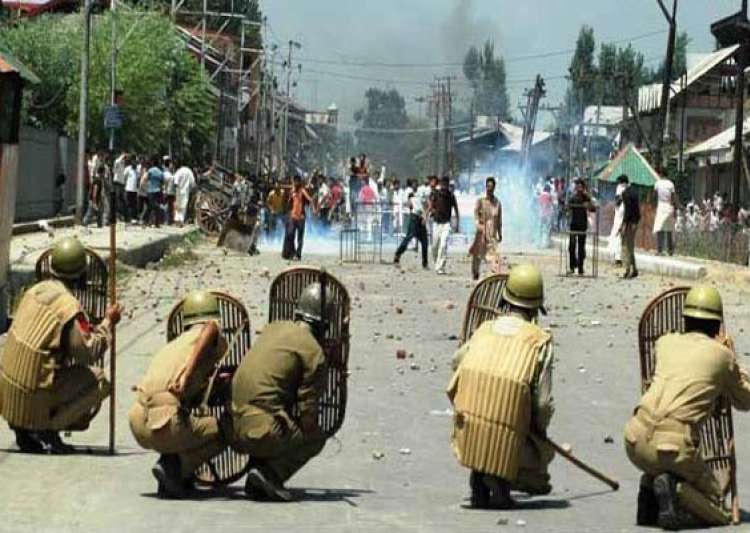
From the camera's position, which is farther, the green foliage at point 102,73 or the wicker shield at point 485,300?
the green foliage at point 102,73

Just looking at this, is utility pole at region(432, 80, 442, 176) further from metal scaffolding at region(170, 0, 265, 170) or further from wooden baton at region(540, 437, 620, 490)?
wooden baton at region(540, 437, 620, 490)

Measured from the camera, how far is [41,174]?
4659 cm

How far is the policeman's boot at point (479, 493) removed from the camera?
9.98 meters

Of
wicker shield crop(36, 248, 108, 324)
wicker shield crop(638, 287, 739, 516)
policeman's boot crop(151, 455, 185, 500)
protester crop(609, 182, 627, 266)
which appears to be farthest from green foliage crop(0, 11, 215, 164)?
wicker shield crop(638, 287, 739, 516)

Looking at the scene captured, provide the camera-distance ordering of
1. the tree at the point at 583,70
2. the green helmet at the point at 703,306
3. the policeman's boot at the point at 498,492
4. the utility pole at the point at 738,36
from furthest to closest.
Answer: the tree at the point at 583,70, the utility pole at the point at 738,36, the policeman's boot at the point at 498,492, the green helmet at the point at 703,306

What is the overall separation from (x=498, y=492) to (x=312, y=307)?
1.49 m

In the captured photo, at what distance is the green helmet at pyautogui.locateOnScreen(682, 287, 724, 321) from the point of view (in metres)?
9.69

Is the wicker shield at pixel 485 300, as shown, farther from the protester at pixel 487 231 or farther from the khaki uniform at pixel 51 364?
the protester at pixel 487 231

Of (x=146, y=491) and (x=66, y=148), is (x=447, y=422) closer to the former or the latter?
(x=146, y=491)

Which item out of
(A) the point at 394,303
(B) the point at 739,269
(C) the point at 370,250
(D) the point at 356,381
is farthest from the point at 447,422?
(C) the point at 370,250

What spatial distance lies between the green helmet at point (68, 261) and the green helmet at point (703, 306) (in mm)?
4036

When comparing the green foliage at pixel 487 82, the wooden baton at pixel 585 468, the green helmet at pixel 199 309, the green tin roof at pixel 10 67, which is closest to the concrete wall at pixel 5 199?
the green tin roof at pixel 10 67

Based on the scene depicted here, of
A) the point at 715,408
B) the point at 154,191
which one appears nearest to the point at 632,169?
the point at 154,191

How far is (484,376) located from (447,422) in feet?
12.9
